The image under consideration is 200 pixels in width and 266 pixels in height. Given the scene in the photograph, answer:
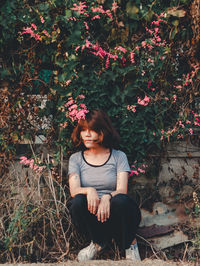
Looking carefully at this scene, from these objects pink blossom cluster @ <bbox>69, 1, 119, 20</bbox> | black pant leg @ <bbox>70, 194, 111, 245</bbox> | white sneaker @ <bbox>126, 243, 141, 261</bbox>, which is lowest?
white sneaker @ <bbox>126, 243, 141, 261</bbox>

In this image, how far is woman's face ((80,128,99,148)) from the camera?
9.64ft

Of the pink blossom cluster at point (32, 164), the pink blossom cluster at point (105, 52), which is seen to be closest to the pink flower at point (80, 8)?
the pink blossom cluster at point (105, 52)

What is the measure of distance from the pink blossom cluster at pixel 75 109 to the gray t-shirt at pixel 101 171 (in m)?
0.43

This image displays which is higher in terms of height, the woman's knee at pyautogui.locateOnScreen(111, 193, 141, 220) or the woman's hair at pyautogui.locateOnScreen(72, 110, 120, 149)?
the woman's hair at pyautogui.locateOnScreen(72, 110, 120, 149)

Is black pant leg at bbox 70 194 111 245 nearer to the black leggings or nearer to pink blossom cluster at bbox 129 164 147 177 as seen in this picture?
the black leggings

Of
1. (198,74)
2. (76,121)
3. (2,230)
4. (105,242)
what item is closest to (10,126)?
(76,121)

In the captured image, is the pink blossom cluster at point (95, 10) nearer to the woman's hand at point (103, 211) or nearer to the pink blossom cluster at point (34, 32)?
the pink blossom cluster at point (34, 32)

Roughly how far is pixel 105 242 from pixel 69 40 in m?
2.02

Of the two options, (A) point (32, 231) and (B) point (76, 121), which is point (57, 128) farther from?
(A) point (32, 231)

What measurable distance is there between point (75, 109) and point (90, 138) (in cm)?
41

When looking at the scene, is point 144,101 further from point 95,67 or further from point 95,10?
Result: point 95,10

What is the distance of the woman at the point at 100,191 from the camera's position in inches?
107

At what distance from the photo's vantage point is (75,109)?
3.18m

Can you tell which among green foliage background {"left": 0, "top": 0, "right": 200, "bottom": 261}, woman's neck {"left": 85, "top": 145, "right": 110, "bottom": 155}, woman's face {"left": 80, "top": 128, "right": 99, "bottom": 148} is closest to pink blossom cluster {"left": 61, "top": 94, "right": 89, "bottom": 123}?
green foliage background {"left": 0, "top": 0, "right": 200, "bottom": 261}
